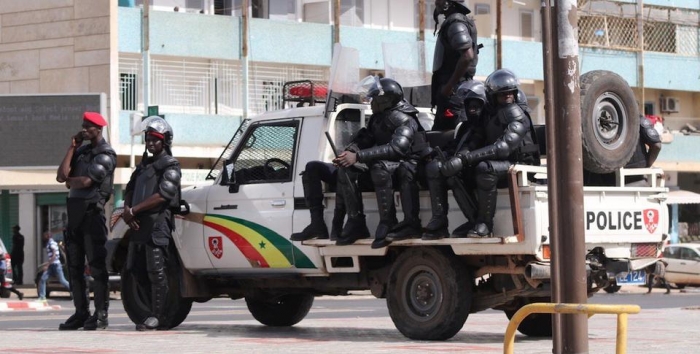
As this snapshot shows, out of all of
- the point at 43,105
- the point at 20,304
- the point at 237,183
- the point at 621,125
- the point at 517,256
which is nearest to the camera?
the point at 517,256

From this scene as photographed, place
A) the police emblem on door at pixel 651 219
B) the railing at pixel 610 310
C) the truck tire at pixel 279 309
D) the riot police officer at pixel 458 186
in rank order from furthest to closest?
the truck tire at pixel 279 309 < the police emblem on door at pixel 651 219 < the riot police officer at pixel 458 186 < the railing at pixel 610 310

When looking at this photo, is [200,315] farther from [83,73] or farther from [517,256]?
[83,73]

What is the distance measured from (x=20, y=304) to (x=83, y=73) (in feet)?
53.4

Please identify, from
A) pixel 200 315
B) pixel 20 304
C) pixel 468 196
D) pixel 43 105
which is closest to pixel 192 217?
pixel 468 196

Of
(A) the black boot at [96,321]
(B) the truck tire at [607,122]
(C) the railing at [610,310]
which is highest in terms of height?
(B) the truck tire at [607,122]

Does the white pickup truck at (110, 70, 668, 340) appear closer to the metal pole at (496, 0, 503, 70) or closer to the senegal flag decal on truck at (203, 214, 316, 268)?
the senegal flag decal on truck at (203, 214, 316, 268)

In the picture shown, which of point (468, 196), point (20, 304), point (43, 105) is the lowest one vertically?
point (20, 304)

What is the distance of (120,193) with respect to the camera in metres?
41.7

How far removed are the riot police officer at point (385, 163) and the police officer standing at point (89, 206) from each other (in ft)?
8.88

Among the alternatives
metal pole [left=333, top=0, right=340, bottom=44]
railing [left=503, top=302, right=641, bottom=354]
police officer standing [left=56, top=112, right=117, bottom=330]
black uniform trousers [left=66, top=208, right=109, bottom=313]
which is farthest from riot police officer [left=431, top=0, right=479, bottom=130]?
metal pole [left=333, top=0, right=340, bottom=44]

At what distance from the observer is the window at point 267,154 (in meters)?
15.1

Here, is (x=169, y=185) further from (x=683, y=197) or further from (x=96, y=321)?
(x=683, y=197)

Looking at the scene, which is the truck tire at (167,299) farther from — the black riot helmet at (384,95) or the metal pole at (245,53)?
the metal pole at (245,53)

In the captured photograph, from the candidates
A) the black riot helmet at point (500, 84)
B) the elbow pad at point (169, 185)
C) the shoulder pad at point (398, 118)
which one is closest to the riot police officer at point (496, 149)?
the black riot helmet at point (500, 84)
